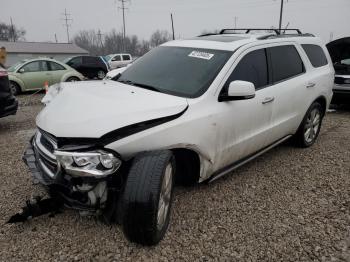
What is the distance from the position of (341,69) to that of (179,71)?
7236mm

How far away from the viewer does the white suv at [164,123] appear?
8.23 feet

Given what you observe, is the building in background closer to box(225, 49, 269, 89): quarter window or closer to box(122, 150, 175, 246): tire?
box(225, 49, 269, 89): quarter window

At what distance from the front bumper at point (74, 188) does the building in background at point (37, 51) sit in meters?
47.1

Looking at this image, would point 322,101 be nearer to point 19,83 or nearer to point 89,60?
point 19,83

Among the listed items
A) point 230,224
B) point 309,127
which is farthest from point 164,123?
point 309,127

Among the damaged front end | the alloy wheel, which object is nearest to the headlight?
the damaged front end

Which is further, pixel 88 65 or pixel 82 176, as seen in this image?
pixel 88 65

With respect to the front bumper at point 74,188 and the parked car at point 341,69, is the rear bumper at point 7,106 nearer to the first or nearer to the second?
the front bumper at point 74,188

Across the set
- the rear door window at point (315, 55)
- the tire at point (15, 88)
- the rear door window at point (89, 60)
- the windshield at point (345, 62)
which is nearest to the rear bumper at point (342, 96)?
the windshield at point (345, 62)

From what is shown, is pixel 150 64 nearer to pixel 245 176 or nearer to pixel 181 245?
pixel 245 176

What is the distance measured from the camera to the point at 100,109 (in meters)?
2.75

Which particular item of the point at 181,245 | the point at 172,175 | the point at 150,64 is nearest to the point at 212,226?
the point at 181,245

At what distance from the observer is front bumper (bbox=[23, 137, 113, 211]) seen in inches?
99.2

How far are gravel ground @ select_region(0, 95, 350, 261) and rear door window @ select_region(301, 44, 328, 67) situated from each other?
161 centimetres
